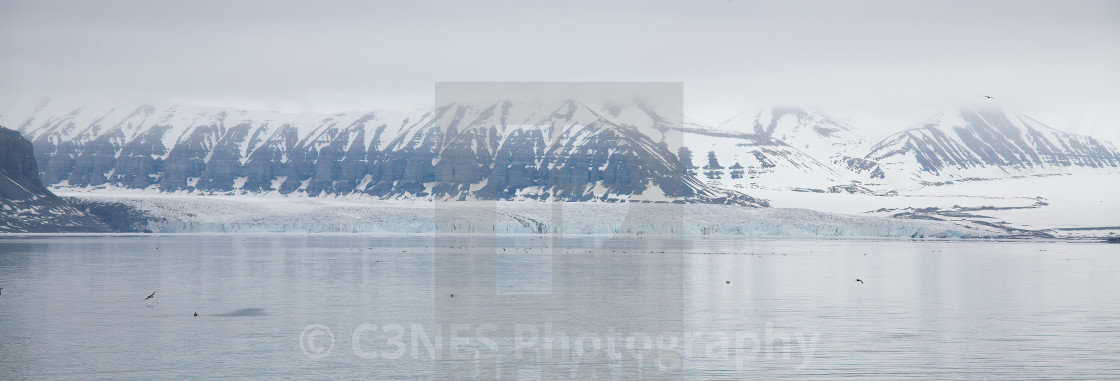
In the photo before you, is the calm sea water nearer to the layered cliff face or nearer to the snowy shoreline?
the snowy shoreline

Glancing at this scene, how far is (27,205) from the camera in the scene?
152 metres

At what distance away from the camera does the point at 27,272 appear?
5256 cm

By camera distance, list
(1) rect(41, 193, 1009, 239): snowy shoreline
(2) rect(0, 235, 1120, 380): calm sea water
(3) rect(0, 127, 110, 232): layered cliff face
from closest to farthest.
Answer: (2) rect(0, 235, 1120, 380): calm sea water → (1) rect(41, 193, 1009, 239): snowy shoreline → (3) rect(0, 127, 110, 232): layered cliff face

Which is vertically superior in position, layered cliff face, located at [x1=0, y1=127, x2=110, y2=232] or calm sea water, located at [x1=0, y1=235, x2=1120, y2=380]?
layered cliff face, located at [x1=0, y1=127, x2=110, y2=232]

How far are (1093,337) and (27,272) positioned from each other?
158 feet

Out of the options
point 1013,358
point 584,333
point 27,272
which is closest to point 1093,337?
point 1013,358

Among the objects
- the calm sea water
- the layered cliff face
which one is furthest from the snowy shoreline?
the calm sea water

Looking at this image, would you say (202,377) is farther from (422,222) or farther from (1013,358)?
(422,222)

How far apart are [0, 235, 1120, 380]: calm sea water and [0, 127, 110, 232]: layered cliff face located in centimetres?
9862

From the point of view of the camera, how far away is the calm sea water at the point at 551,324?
22891 millimetres

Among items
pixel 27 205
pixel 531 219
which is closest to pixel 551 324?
pixel 531 219

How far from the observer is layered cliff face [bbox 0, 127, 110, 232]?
145 m

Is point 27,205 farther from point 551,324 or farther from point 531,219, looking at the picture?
point 551,324

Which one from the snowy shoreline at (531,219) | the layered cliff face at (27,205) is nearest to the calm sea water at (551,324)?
the snowy shoreline at (531,219)
